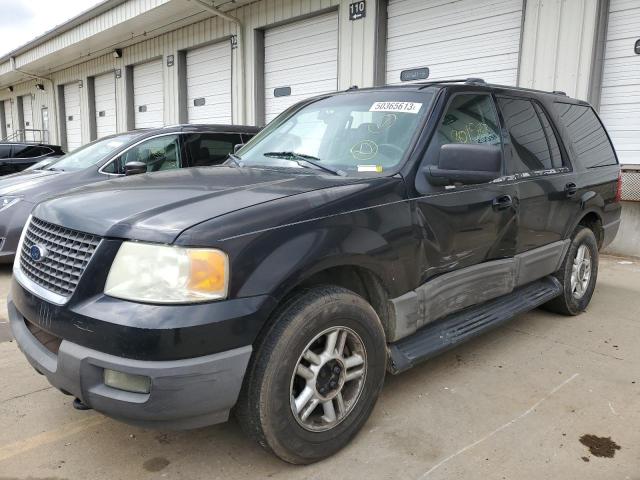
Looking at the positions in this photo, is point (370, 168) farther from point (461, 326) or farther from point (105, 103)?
point (105, 103)

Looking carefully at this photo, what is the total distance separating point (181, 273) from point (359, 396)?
1137 millimetres

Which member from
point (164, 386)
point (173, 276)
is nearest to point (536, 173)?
point (173, 276)

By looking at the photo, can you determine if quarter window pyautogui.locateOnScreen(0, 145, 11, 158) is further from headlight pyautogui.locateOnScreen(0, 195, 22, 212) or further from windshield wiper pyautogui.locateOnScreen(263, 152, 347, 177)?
windshield wiper pyautogui.locateOnScreen(263, 152, 347, 177)

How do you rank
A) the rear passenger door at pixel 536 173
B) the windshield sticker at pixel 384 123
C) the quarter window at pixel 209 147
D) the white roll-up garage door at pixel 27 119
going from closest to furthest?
the windshield sticker at pixel 384 123
the rear passenger door at pixel 536 173
the quarter window at pixel 209 147
the white roll-up garage door at pixel 27 119

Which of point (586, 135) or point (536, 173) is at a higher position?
point (586, 135)

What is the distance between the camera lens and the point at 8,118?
29.0 m

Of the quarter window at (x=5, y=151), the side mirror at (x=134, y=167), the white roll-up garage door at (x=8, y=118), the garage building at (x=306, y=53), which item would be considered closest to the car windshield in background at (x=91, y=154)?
the side mirror at (x=134, y=167)

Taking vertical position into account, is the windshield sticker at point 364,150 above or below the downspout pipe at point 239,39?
below

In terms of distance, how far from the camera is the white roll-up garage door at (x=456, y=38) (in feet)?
27.1

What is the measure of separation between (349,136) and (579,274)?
2.79 m

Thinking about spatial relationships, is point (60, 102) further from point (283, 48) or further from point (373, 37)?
point (373, 37)

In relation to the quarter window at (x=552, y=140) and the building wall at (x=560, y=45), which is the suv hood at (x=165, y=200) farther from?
the building wall at (x=560, y=45)

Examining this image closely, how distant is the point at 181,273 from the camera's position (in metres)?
2.03

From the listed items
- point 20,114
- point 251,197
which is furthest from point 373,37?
point 20,114
